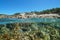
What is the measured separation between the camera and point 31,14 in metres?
42.2

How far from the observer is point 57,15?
36938 millimetres

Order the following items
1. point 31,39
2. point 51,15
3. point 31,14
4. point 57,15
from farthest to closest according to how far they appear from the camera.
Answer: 1. point 31,14
2. point 51,15
3. point 57,15
4. point 31,39

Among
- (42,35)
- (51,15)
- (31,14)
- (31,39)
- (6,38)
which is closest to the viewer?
(6,38)

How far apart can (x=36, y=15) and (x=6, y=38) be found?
3263cm

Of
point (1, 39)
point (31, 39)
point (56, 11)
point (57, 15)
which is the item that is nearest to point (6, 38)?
point (1, 39)

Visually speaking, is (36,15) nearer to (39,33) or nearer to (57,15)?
(57,15)

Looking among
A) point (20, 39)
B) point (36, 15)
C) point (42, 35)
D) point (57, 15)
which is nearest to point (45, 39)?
point (42, 35)

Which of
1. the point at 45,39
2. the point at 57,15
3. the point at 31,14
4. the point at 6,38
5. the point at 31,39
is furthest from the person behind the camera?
the point at 31,14

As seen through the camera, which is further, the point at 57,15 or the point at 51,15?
the point at 51,15

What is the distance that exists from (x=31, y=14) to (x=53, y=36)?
95.5 ft

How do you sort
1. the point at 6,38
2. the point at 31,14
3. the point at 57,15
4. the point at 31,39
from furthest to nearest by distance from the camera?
the point at 31,14, the point at 57,15, the point at 31,39, the point at 6,38

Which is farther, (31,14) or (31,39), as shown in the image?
(31,14)

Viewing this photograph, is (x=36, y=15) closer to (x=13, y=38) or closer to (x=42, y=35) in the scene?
(x=42, y=35)

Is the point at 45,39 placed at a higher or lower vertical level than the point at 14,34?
lower
